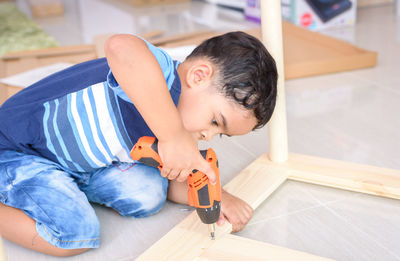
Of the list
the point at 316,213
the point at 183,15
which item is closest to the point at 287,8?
the point at 183,15

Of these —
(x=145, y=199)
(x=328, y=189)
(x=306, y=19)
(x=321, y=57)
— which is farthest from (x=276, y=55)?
(x=306, y=19)

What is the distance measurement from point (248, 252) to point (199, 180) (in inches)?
7.1

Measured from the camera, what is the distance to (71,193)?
41.4 inches

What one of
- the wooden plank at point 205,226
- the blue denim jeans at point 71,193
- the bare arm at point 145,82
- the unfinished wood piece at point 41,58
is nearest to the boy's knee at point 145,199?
the blue denim jeans at point 71,193

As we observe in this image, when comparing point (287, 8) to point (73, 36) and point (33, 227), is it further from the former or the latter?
point (33, 227)

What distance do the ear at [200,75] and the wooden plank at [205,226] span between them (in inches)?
12.8

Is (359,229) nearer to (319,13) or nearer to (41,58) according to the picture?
(41,58)

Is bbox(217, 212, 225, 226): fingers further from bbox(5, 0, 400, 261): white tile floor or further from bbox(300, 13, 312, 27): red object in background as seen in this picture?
bbox(300, 13, 312, 27): red object in background

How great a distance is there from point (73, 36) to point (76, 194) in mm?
2310

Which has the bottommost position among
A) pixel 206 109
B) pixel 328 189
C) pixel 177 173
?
pixel 328 189

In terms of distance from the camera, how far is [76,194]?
41.7 inches

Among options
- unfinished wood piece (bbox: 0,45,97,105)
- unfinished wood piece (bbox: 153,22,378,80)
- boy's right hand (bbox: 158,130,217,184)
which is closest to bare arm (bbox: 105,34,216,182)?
boy's right hand (bbox: 158,130,217,184)

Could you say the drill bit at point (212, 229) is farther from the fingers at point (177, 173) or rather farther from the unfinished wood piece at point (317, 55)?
the unfinished wood piece at point (317, 55)

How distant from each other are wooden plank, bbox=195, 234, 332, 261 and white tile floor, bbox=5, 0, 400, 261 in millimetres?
75
